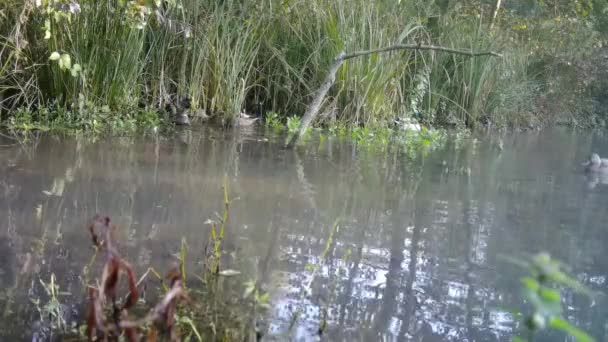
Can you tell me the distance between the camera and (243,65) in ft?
21.5

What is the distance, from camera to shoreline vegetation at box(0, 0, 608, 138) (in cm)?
541

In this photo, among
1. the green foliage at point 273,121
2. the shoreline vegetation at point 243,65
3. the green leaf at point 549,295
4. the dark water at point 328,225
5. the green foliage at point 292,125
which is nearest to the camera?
the green leaf at point 549,295

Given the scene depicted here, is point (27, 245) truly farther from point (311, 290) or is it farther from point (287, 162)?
point (287, 162)

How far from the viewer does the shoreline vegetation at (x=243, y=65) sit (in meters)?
5.41

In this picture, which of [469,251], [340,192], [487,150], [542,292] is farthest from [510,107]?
[542,292]

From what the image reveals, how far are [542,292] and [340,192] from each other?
9.84 ft

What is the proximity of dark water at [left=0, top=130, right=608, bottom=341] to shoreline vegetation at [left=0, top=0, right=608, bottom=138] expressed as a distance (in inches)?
32.1

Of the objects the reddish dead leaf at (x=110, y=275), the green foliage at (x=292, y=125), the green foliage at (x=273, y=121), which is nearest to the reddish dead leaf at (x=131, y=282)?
the reddish dead leaf at (x=110, y=275)

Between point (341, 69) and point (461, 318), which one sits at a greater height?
point (341, 69)

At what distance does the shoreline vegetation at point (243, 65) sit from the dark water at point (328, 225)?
0.82 m

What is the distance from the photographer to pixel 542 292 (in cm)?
79

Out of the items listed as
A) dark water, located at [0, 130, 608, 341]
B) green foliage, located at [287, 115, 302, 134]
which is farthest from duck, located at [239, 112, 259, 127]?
dark water, located at [0, 130, 608, 341]

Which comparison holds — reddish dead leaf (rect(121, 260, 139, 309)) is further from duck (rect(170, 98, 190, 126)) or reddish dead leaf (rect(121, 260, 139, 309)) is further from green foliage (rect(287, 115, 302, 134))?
duck (rect(170, 98, 190, 126))

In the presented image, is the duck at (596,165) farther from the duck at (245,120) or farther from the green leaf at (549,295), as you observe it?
the green leaf at (549,295)
